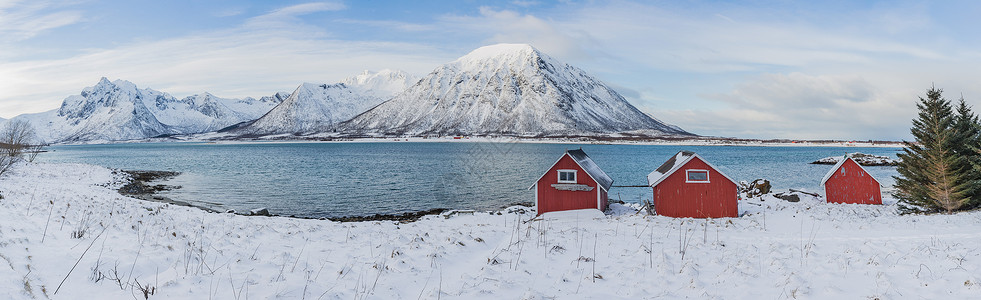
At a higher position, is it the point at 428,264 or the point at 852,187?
the point at 428,264

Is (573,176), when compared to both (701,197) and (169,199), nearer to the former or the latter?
(701,197)

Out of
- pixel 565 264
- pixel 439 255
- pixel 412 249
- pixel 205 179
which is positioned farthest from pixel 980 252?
pixel 205 179

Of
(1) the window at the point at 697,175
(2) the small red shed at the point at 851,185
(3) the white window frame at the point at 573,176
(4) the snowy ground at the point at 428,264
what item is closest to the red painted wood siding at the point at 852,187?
(2) the small red shed at the point at 851,185

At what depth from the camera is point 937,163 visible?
2533cm

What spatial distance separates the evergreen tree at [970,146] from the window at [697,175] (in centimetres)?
1235

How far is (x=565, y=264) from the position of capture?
12.1 meters

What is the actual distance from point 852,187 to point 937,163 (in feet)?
37.0

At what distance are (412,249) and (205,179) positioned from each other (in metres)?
57.3

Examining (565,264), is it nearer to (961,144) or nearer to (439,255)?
(439,255)

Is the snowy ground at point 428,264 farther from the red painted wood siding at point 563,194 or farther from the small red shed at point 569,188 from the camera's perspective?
the red painted wood siding at point 563,194

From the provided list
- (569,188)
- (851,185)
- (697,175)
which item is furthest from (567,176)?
(851,185)

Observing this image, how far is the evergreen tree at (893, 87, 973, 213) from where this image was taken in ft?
82.0

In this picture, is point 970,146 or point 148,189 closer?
point 970,146

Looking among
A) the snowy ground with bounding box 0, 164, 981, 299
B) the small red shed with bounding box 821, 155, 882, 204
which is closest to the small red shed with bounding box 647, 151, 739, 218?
the snowy ground with bounding box 0, 164, 981, 299
